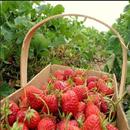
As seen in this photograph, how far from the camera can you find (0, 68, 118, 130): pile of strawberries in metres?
1.24

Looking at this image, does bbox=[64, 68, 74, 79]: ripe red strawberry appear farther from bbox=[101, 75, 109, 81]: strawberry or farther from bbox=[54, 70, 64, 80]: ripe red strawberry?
bbox=[101, 75, 109, 81]: strawberry

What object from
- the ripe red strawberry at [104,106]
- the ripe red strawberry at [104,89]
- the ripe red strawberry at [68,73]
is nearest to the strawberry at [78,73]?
the ripe red strawberry at [68,73]

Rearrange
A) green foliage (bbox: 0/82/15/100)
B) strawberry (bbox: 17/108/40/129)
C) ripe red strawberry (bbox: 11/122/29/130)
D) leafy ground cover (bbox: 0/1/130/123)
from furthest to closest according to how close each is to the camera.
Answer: leafy ground cover (bbox: 0/1/130/123)
green foliage (bbox: 0/82/15/100)
strawberry (bbox: 17/108/40/129)
ripe red strawberry (bbox: 11/122/29/130)

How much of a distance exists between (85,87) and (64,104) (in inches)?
6.1

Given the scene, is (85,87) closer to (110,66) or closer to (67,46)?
(110,66)

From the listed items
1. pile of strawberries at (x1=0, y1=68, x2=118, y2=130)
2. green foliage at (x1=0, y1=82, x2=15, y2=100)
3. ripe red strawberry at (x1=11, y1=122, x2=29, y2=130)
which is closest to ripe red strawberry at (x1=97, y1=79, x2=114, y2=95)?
pile of strawberries at (x1=0, y1=68, x2=118, y2=130)

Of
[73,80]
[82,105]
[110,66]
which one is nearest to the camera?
[82,105]

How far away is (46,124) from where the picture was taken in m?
1.25

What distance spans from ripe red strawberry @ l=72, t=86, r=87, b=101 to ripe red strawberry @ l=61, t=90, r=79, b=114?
6 cm

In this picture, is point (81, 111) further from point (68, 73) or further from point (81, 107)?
point (68, 73)

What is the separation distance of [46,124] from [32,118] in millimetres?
51

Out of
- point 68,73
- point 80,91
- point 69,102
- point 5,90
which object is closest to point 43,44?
point 5,90

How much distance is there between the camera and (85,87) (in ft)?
4.69

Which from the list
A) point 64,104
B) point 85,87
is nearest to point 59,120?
point 64,104
